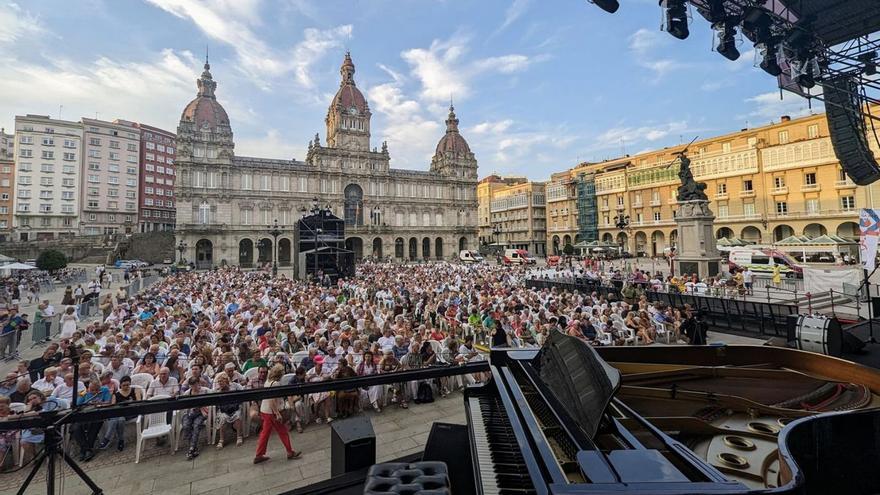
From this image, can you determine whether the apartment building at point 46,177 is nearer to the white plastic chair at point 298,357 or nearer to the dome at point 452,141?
the dome at point 452,141

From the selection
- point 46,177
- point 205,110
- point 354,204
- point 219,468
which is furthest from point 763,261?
point 46,177

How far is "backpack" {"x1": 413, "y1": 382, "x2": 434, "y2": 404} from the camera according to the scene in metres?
6.58

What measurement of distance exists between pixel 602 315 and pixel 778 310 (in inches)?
251

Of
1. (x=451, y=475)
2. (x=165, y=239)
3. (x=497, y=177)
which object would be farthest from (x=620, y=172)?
(x=165, y=239)

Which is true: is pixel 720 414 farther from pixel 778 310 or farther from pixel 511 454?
pixel 778 310

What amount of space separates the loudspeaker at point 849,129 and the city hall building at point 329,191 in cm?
4420

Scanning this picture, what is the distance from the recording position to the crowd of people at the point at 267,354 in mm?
5051

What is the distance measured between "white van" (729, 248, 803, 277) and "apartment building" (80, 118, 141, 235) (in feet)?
258

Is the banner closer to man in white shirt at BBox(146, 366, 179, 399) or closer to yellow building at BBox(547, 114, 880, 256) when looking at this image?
man in white shirt at BBox(146, 366, 179, 399)

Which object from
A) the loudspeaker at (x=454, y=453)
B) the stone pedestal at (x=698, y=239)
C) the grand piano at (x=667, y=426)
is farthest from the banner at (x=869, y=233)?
the loudspeaker at (x=454, y=453)

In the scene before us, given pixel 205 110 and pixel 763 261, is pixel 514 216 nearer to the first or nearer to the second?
pixel 763 261

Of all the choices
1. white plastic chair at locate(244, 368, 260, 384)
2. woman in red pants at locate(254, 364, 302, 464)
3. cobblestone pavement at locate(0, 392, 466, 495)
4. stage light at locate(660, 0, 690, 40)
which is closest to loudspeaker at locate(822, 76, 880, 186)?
stage light at locate(660, 0, 690, 40)

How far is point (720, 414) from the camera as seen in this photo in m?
3.61

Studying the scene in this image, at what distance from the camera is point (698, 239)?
64.8 ft
